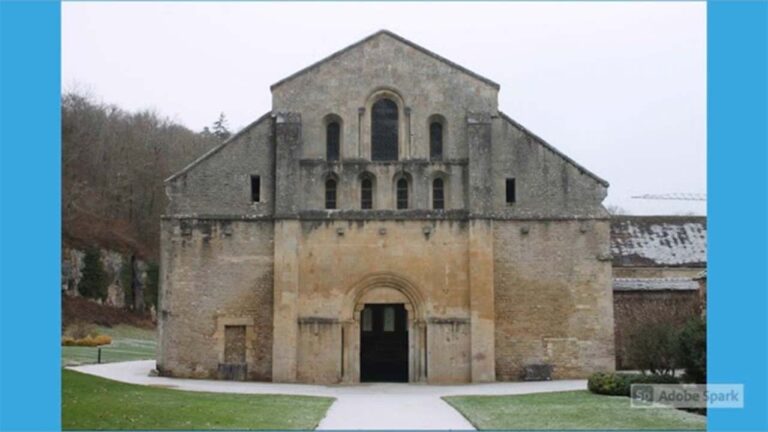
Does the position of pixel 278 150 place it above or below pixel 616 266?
above

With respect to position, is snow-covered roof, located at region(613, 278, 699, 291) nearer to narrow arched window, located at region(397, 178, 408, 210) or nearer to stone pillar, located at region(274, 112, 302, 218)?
narrow arched window, located at region(397, 178, 408, 210)

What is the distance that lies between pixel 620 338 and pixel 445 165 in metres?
10.4

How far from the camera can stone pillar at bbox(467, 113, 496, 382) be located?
30.9 metres

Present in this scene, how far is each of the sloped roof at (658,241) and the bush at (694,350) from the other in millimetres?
19549

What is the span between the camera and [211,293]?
31438 mm

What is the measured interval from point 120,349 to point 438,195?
2381 centimetres

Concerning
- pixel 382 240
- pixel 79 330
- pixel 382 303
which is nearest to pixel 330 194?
pixel 382 240

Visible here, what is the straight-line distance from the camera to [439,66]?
32.6 metres

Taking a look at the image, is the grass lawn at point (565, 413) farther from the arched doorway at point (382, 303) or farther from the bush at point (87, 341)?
the bush at point (87, 341)

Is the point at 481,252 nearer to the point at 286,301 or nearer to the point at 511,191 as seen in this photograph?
the point at 511,191

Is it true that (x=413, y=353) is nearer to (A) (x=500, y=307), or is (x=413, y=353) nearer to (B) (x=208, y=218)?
(A) (x=500, y=307)

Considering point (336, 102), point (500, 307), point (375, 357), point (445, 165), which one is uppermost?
point (336, 102)

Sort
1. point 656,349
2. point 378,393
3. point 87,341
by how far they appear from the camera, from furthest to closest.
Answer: point 87,341, point 378,393, point 656,349

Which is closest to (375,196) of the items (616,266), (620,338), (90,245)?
(620,338)
